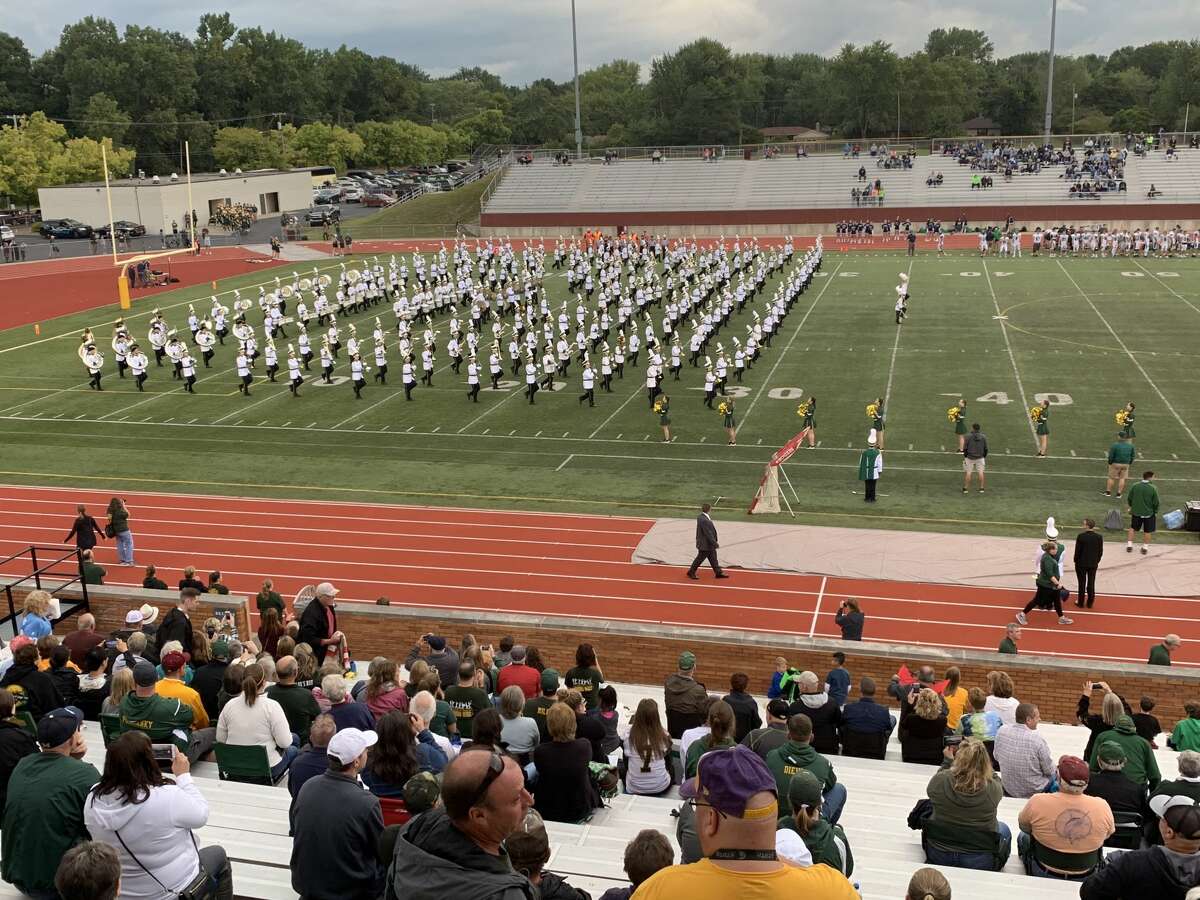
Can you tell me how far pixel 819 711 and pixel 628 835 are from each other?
2.71m

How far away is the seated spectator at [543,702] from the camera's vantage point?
24.8 ft

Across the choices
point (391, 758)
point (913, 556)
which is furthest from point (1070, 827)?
point (913, 556)

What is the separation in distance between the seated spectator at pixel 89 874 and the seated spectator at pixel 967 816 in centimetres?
421

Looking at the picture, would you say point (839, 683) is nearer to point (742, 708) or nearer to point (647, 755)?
point (742, 708)

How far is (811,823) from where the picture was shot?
198 inches

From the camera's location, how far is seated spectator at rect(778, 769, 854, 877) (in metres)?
4.95

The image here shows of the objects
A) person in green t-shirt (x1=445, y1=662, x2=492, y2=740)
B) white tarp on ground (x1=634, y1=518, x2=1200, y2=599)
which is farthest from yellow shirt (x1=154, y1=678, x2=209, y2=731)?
white tarp on ground (x1=634, y1=518, x2=1200, y2=599)

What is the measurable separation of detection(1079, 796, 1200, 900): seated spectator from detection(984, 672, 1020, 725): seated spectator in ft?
10.7

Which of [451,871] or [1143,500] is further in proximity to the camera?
[1143,500]

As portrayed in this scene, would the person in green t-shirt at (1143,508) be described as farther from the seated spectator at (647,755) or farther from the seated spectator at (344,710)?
the seated spectator at (344,710)

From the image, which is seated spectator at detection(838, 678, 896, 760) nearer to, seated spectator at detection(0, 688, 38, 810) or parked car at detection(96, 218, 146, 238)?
seated spectator at detection(0, 688, 38, 810)

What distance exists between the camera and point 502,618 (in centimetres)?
1276

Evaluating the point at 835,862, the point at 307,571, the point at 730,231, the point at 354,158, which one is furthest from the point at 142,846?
the point at 354,158

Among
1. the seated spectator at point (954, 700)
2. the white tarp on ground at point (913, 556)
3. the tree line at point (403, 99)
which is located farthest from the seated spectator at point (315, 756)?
the tree line at point (403, 99)
